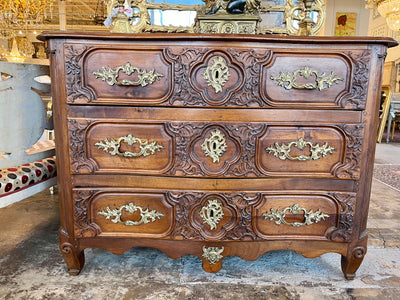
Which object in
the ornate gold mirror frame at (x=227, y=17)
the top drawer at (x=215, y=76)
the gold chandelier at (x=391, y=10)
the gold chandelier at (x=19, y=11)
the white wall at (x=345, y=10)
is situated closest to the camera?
the top drawer at (x=215, y=76)

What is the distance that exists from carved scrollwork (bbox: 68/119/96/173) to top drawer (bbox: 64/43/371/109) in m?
0.09

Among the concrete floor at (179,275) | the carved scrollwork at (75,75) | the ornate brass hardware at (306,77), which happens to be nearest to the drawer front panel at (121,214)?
the concrete floor at (179,275)

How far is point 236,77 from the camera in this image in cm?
120

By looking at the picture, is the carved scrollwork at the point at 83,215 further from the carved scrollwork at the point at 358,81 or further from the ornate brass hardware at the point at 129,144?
the carved scrollwork at the point at 358,81

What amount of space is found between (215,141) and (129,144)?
359mm

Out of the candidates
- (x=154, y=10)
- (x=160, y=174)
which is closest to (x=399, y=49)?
(x=154, y=10)

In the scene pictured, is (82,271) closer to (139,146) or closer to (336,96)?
(139,146)

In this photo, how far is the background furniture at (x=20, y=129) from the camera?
131cm

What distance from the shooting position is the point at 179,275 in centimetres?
144

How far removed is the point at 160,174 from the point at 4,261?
3.23ft

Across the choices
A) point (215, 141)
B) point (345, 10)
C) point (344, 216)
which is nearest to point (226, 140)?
point (215, 141)

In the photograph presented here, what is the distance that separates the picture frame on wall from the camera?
27.1 feet

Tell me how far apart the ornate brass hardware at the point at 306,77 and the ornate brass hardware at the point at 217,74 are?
0.63 feet

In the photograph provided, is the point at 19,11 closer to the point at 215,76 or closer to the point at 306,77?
the point at 215,76
